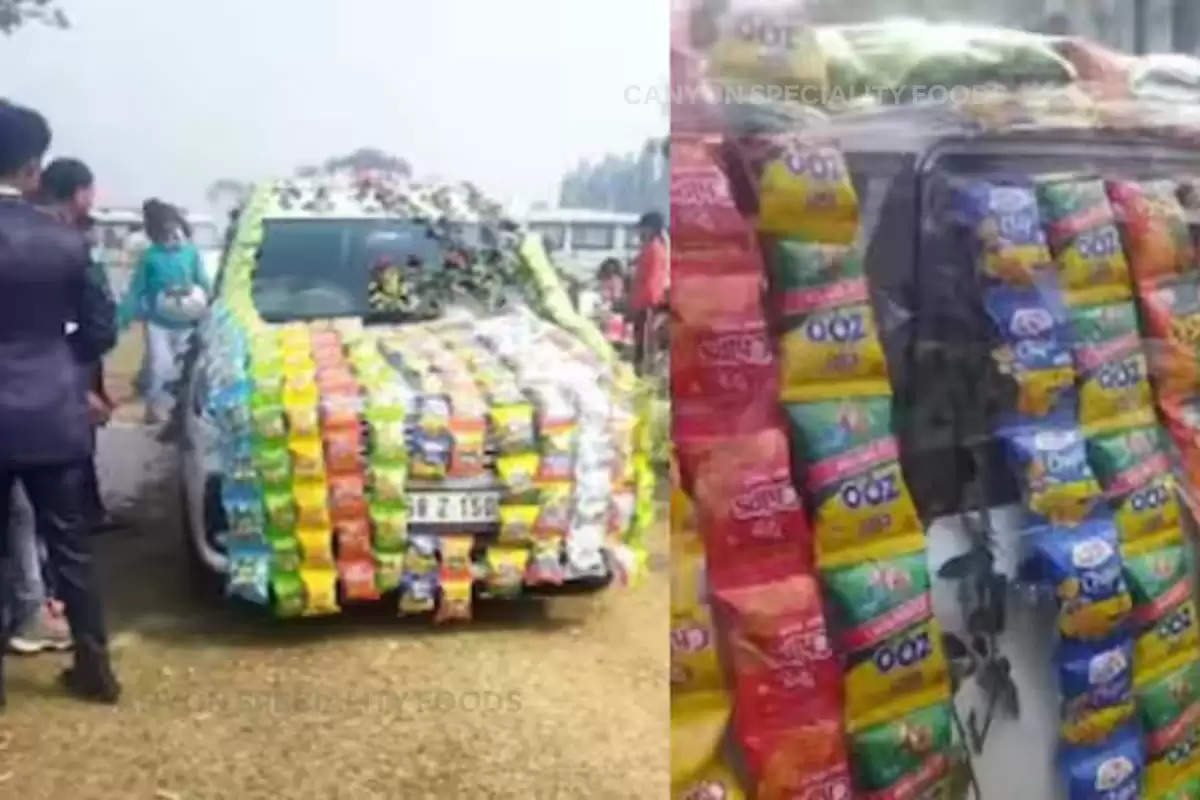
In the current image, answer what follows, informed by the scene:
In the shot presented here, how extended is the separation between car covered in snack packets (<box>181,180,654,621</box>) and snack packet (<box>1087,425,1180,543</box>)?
0.60 meters

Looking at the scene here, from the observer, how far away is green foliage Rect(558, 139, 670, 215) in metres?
1.76

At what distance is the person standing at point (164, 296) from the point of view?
1.68 m

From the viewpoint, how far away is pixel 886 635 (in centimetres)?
193

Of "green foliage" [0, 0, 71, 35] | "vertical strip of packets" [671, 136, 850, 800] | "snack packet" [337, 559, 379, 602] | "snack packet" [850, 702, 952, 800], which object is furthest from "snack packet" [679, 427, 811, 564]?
"green foliage" [0, 0, 71, 35]

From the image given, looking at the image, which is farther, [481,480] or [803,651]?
[803,651]

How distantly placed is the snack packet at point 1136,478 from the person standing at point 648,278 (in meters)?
0.60

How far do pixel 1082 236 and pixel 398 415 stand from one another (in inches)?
33.5

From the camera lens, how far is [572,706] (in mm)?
1805

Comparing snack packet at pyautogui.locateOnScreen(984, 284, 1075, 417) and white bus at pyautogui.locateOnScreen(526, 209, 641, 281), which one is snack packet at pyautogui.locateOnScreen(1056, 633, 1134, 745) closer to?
snack packet at pyautogui.locateOnScreen(984, 284, 1075, 417)

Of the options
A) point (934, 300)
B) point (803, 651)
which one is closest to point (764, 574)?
point (803, 651)

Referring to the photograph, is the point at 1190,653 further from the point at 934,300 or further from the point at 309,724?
the point at 309,724

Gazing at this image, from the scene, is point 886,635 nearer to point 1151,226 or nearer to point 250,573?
point 1151,226

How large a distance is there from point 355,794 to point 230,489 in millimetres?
342

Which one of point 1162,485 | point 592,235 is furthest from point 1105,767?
point 592,235
